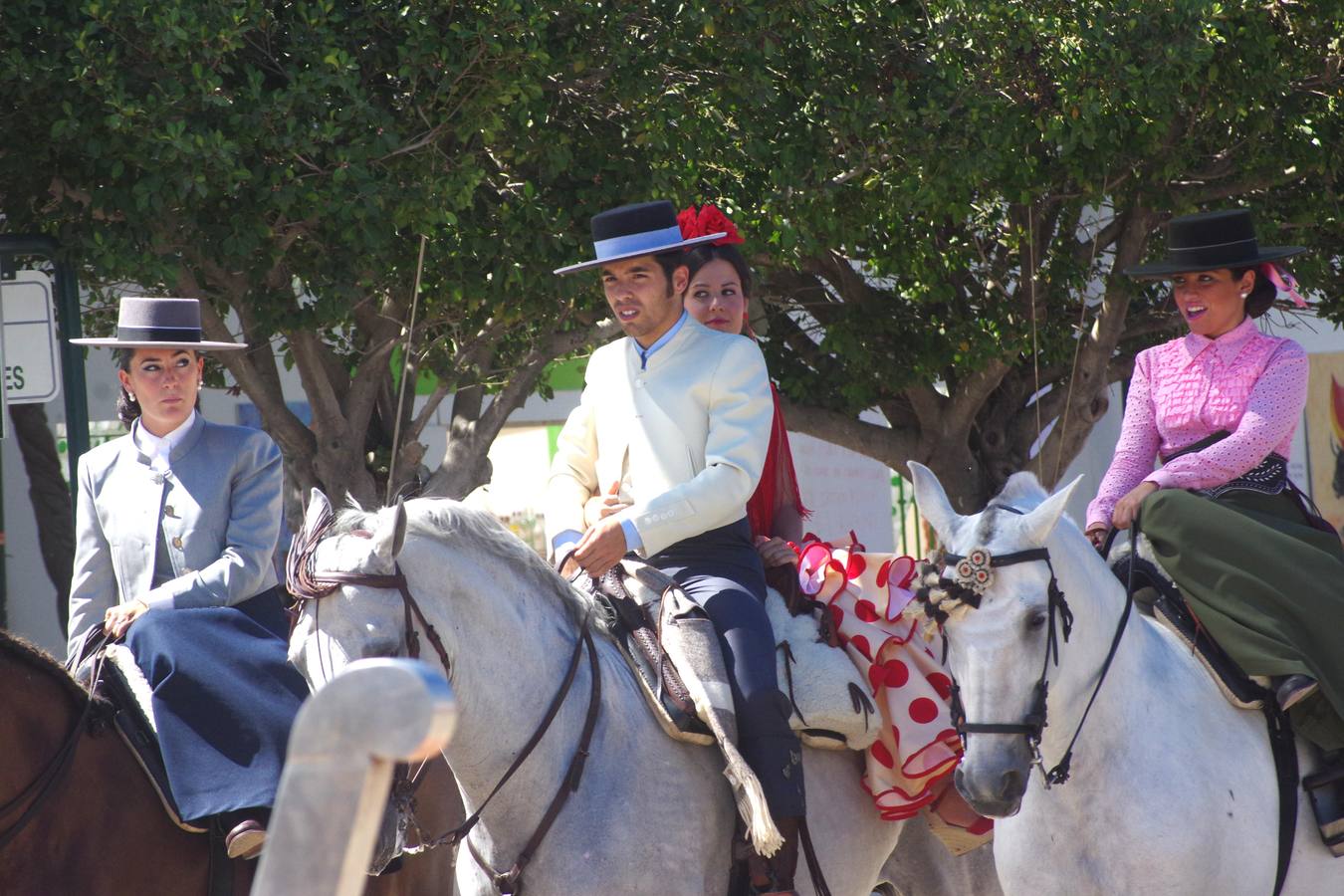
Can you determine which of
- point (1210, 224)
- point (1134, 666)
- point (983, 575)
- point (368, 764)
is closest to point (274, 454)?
point (983, 575)

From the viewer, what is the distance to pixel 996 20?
955 cm

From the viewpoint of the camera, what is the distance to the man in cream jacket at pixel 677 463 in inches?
154

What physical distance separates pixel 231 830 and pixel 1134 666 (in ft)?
8.47

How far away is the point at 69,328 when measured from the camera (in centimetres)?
761

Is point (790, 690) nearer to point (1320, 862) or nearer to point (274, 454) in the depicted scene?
point (1320, 862)

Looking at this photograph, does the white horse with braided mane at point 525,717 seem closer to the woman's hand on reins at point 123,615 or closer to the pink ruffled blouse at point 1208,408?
the woman's hand on reins at point 123,615

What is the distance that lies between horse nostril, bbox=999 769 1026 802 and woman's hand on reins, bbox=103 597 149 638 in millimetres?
2558

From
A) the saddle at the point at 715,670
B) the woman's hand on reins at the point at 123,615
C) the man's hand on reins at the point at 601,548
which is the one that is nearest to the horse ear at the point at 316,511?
the man's hand on reins at the point at 601,548

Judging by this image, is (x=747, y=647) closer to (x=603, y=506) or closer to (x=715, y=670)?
(x=715, y=670)

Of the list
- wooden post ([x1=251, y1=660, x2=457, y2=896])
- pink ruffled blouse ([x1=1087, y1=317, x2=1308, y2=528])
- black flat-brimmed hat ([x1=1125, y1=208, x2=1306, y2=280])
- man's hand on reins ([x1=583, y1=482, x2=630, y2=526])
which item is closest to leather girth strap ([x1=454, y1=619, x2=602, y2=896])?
man's hand on reins ([x1=583, y1=482, x2=630, y2=526])

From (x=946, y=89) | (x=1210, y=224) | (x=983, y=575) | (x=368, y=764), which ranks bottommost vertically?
(x=983, y=575)

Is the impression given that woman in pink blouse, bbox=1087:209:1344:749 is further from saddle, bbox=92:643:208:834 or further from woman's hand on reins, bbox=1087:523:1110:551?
saddle, bbox=92:643:208:834

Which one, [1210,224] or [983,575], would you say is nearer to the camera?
[983,575]

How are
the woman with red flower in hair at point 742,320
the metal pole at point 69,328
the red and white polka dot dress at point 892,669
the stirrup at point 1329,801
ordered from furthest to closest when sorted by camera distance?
the metal pole at point 69,328 < the woman with red flower in hair at point 742,320 < the red and white polka dot dress at point 892,669 < the stirrup at point 1329,801
